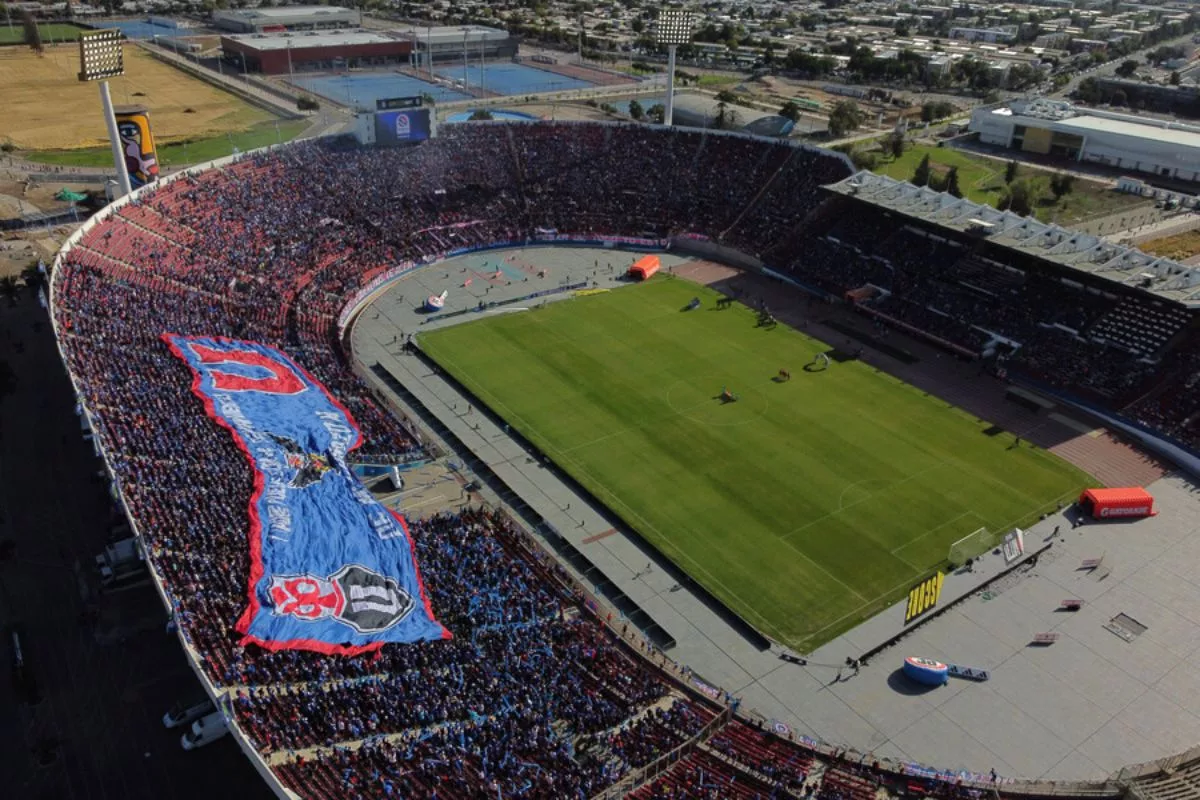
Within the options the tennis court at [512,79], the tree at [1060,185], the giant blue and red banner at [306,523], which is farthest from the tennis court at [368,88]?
the giant blue and red banner at [306,523]

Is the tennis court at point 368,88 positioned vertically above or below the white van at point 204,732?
above

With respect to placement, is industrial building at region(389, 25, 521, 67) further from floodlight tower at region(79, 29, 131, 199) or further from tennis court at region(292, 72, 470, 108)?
floodlight tower at region(79, 29, 131, 199)

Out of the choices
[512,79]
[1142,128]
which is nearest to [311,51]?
[512,79]

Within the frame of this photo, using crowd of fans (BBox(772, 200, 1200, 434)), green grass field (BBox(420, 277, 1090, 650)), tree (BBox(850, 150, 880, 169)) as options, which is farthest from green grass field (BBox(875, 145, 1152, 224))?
green grass field (BBox(420, 277, 1090, 650))

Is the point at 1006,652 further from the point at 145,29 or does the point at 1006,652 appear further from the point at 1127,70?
the point at 145,29

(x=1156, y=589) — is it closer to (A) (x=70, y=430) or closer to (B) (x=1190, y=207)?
(A) (x=70, y=430)

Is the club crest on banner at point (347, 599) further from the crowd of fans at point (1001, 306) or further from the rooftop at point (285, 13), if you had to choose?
the rooftop at point (285, 13)
